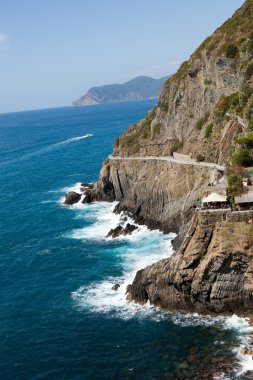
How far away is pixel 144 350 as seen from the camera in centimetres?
4206

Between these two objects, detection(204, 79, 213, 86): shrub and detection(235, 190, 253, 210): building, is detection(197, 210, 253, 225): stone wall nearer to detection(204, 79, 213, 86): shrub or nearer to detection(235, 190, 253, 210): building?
detection(235, 190, 253, 210): building

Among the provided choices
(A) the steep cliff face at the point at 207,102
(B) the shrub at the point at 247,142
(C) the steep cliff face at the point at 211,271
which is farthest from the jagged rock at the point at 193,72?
(C) the steep cliff face at the point at 211,271

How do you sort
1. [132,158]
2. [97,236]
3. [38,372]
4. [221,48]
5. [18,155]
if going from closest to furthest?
[38,372], [97,236], [221,48], [132,158], [18,155]

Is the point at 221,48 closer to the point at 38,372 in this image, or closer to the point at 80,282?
the point at 80,282

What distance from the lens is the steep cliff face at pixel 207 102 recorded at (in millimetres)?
73188

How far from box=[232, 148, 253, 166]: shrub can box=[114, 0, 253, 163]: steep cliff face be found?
8474mm

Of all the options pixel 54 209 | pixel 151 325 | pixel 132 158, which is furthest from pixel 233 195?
pixel 54 209

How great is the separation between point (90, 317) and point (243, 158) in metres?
27.0

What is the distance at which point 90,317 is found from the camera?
48938 millimetres

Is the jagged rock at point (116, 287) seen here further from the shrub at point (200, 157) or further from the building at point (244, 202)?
the shrub at point (200, 157)

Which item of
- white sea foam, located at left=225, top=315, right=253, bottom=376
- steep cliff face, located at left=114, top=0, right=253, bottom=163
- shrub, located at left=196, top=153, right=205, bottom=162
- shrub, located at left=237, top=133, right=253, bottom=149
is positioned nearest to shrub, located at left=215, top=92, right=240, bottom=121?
steep cliff face, located at left=114, top=0, right=253, bottom=163

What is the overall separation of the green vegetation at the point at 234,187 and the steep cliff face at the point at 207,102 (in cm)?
1575

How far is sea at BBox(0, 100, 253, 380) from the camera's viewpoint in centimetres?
3981

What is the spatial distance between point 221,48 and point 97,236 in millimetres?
39447
